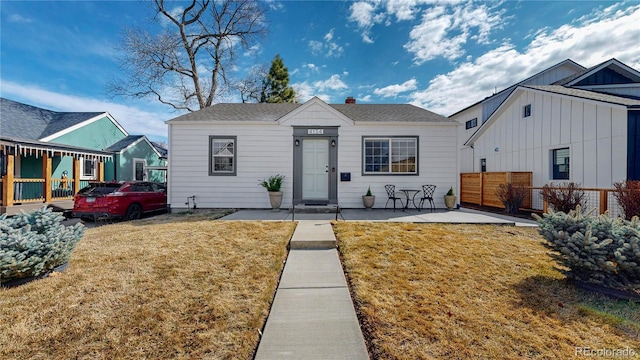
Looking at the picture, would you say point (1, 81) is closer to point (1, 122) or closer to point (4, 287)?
point (1, 122)

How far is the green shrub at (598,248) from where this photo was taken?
2760mm

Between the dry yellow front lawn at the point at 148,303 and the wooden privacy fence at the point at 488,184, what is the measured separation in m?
9.41

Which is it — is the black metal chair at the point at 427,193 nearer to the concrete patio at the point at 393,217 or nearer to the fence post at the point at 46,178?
the concrete patio at the point at 393,217

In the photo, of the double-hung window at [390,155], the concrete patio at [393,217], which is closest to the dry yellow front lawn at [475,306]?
the concrete patio at [393,217]

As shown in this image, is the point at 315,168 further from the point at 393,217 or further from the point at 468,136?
the point at 468,136

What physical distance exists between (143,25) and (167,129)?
12.6 meters

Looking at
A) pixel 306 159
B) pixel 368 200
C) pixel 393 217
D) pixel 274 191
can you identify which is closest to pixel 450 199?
pixel 393 217

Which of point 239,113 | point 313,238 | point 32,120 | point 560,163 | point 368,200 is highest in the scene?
point 32,120

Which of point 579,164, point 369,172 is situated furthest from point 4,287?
point 579,164

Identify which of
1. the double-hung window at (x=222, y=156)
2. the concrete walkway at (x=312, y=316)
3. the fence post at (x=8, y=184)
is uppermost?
the double-hung window at (x=222, y=156)

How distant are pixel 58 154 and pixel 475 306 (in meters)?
15.8

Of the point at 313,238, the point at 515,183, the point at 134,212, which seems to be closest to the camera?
the point at 313,238

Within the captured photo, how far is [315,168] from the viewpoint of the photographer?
349 inches

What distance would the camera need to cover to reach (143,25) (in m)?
15.8
